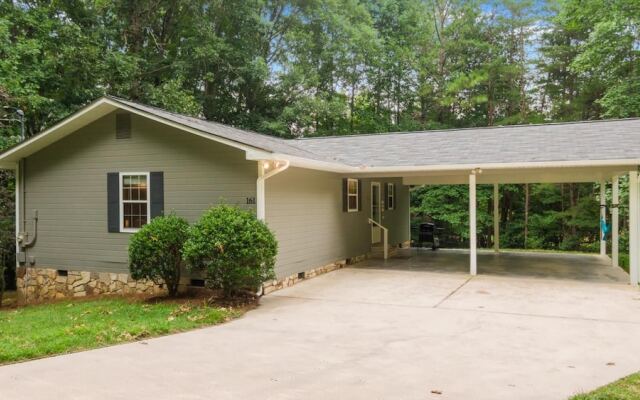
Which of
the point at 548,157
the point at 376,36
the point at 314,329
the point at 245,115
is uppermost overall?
the point at 376,36

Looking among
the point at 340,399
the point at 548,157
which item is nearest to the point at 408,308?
the point at 340,399

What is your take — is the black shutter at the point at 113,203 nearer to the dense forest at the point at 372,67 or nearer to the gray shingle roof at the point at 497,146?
the gray shingle roof at the point at 497,146

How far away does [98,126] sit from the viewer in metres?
9.16

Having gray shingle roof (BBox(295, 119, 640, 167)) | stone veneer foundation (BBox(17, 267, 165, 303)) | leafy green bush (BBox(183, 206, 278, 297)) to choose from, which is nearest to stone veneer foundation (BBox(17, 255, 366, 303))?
stone veneer foundation (BBox(17, 267, 165, 303))

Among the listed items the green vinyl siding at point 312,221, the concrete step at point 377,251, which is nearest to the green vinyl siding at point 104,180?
the green vinyl siding at point 312,221

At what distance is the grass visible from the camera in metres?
3.42

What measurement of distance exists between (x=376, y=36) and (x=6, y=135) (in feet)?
49.1

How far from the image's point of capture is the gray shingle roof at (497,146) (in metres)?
8.98

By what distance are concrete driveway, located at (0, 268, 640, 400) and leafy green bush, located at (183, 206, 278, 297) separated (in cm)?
59

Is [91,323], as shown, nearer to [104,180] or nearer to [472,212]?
[104,180]

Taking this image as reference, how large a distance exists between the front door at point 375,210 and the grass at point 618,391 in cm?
945

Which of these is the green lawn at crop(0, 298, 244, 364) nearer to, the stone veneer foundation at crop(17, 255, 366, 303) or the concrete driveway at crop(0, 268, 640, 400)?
the concrete driveway at crop(0, 268, 640, 400)

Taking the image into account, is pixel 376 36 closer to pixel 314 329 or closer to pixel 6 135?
pixel 6 135

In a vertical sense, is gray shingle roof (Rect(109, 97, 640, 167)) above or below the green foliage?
above
